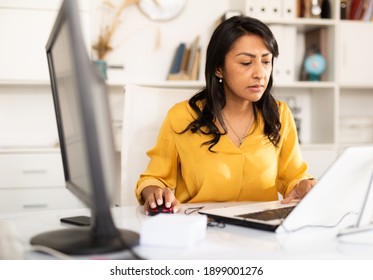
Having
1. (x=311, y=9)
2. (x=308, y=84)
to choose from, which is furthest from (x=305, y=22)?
(x=308, y=84)

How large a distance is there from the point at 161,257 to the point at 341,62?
268 centimetres

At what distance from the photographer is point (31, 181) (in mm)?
2801

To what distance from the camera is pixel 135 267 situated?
2.63 ft

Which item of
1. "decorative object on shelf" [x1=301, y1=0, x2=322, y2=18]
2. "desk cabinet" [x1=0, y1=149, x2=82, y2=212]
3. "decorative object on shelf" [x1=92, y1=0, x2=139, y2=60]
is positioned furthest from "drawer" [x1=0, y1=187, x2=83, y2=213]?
"decorative object on shelf" [x1=301, y1=0, x2=322, y2=18]

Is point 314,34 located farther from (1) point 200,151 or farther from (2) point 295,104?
(1) point 200,151

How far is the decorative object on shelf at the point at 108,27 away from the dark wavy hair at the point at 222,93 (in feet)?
4.54

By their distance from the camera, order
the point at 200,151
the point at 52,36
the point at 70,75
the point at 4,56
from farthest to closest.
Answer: the point at 4,56
the point at 200,151
the point at 52,36
the point at 70,75

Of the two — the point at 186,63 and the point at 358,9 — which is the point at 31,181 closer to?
the point at 186,63

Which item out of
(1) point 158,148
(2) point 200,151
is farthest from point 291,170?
(1) point 158,148

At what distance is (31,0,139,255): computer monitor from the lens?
27.5 inches

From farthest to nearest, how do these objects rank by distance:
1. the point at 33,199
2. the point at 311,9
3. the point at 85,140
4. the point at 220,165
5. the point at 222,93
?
the point at 311,9
the point at 33,199
the point at 222,93
the point at 220,165
the point at 85,140

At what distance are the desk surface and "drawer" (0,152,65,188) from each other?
5.88 ft

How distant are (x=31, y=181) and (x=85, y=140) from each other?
2.23m

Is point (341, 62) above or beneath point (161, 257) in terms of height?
above
